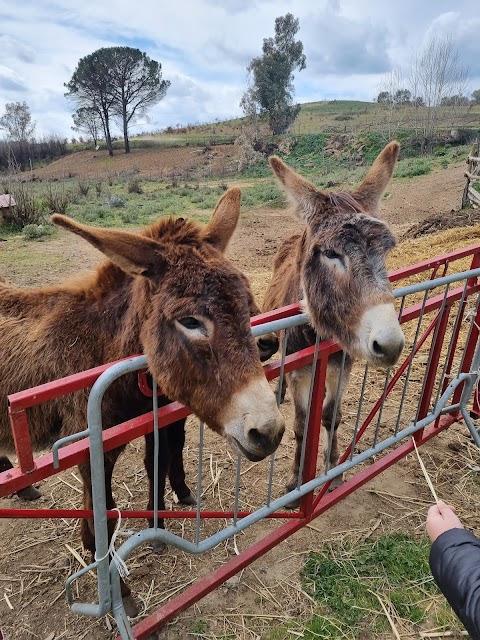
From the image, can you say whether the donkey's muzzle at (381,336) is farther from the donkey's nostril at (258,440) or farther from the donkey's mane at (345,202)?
the donkey's nostril at (258,440)

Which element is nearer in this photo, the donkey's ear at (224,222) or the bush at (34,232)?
the donkey's ear at (224,222)

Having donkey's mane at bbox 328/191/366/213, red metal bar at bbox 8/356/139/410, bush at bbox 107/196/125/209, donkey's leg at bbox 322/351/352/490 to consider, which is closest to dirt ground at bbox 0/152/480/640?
donkey's leg at bbox 322/351/352/490

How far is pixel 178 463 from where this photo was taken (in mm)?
3449

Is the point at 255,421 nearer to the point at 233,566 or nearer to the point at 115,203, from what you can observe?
the point at 233,566

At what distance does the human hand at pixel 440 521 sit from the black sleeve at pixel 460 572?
0.13 ft

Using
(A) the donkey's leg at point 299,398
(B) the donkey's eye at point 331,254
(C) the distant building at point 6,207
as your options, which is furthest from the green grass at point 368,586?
(C) the distant building at point 6,207

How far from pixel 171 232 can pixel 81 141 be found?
6435cm

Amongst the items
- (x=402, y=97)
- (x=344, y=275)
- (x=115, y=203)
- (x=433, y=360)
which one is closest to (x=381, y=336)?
(x=344, y=275)

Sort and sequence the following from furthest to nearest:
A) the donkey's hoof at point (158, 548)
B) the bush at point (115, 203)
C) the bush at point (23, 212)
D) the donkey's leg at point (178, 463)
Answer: the bush at point (115, 203), the bush at point (23, 212), the donkey's leg at point (178, 463), the donkey's hoof at point (158, 548)

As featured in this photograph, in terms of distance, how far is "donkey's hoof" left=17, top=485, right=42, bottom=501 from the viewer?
142 inches

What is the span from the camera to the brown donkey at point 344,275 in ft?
8.36

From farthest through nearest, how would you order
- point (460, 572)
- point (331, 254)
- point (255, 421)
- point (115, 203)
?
1. point (115, 203)
2. point (331, 254)
3. point (255, 421)
4. point (460, 572)

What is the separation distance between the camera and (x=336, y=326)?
9.05 ft

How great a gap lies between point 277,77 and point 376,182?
49437mm
